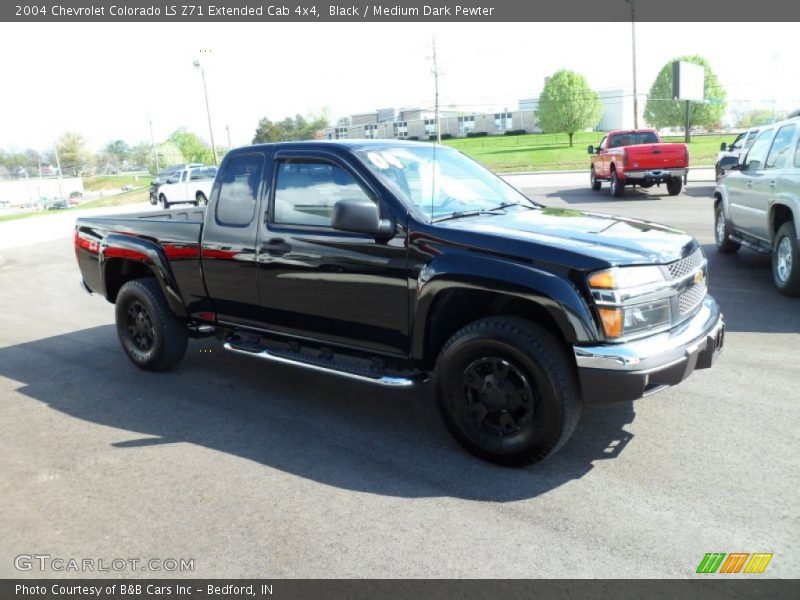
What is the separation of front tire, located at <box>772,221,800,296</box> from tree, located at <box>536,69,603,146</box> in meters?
73.4

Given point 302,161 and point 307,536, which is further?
point 302,161

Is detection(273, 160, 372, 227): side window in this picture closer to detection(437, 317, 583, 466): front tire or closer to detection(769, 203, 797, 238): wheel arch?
detection(437, 317, 583, 466): front tire

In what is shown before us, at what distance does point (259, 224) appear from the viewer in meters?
4.92

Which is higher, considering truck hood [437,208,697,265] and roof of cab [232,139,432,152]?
roof of cab [232,139,432,152]

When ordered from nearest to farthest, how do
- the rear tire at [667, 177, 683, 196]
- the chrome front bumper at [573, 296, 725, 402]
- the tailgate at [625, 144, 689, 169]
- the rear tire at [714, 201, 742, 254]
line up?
the chrome front bumper at [573, 296, 725, 402], the rear tire at [714, 201, 742, 254], the tailgate at [625, 144, 689, 169], the rear tire at [667, 177, 683, 196]

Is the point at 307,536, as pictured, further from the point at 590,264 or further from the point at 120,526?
the point at 590,264

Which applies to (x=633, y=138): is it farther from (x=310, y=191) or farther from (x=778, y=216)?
(x=310, y=191)

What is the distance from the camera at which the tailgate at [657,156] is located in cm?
1752

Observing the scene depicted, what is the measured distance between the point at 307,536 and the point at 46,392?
11.3 ft

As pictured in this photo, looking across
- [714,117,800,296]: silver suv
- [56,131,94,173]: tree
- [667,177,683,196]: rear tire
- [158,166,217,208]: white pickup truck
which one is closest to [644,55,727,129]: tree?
[158,166,217,208]: white pickup truck

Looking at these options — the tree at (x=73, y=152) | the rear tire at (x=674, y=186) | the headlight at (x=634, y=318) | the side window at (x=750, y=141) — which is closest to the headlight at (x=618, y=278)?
the headlight at (x=634, y=318)

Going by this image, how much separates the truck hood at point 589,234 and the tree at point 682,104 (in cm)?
8397
